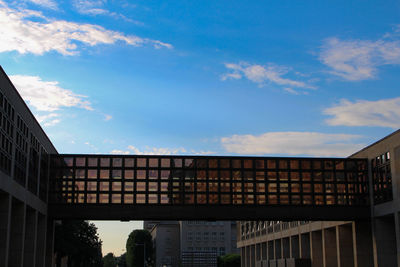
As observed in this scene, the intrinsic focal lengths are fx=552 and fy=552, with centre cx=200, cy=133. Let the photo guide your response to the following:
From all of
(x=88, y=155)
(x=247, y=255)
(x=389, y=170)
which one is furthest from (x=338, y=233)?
(x=247, y=255)

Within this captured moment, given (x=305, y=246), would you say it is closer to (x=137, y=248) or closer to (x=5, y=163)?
(x=5, y=163)

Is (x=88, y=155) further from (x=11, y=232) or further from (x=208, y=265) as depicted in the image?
(x=208, y=265)

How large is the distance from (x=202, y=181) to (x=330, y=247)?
81.9 feet

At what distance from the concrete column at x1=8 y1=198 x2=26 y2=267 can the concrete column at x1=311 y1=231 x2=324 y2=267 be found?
44.4 metres

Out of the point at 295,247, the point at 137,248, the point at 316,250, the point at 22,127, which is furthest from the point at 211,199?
the point at 137,248

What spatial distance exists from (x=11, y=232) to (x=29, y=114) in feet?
39.2

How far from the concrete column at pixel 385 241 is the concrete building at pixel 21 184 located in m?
36.4

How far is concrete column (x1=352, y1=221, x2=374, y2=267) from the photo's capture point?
64062 mm

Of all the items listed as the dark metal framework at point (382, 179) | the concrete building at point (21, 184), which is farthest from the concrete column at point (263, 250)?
the concrete building at point (21, 184)

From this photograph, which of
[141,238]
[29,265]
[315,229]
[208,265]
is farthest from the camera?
[141,238]

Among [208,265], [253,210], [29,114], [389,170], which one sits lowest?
[208,265]

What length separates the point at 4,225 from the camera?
46.3 m

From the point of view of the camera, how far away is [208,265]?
107 m

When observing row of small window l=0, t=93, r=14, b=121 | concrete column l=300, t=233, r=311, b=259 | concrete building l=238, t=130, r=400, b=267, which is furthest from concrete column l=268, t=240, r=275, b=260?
row of small window l=0, t=93, r=14, b=121
